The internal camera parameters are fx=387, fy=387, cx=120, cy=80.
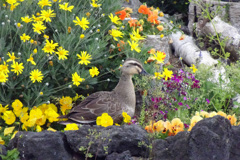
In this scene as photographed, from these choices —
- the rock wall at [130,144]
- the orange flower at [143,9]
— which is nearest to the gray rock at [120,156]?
the rock wall at [130,144]

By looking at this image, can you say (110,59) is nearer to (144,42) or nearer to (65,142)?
(144,42)

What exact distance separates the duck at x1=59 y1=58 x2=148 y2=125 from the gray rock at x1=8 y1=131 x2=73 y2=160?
40.3 inches

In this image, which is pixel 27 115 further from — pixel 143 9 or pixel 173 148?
pixel 143 9

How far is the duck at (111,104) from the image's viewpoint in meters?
4.16

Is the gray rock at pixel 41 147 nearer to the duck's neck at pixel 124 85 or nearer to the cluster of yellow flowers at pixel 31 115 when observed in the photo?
the cluster of yellow flowers at pixel 31 115

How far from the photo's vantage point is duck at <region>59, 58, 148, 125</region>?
164 inches

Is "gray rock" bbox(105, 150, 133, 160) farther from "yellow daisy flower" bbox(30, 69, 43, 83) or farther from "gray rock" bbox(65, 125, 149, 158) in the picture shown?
"yellow daisy flower" bbox(30, 69, 43, 83)

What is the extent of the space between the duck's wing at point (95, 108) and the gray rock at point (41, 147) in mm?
1024

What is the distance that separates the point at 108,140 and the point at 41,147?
0.53 meters

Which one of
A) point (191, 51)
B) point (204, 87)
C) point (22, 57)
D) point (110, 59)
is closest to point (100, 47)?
point (110, 59)

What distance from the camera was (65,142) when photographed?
3121 mm

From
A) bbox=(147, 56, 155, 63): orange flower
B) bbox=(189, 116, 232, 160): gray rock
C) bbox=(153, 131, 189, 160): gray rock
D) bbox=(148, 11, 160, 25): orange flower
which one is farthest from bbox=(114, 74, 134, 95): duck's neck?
bbox=(148, 11, 160, 25): orange flower

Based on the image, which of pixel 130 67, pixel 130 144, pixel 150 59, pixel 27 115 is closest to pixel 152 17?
pixel 150 59

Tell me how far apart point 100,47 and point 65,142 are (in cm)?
174
